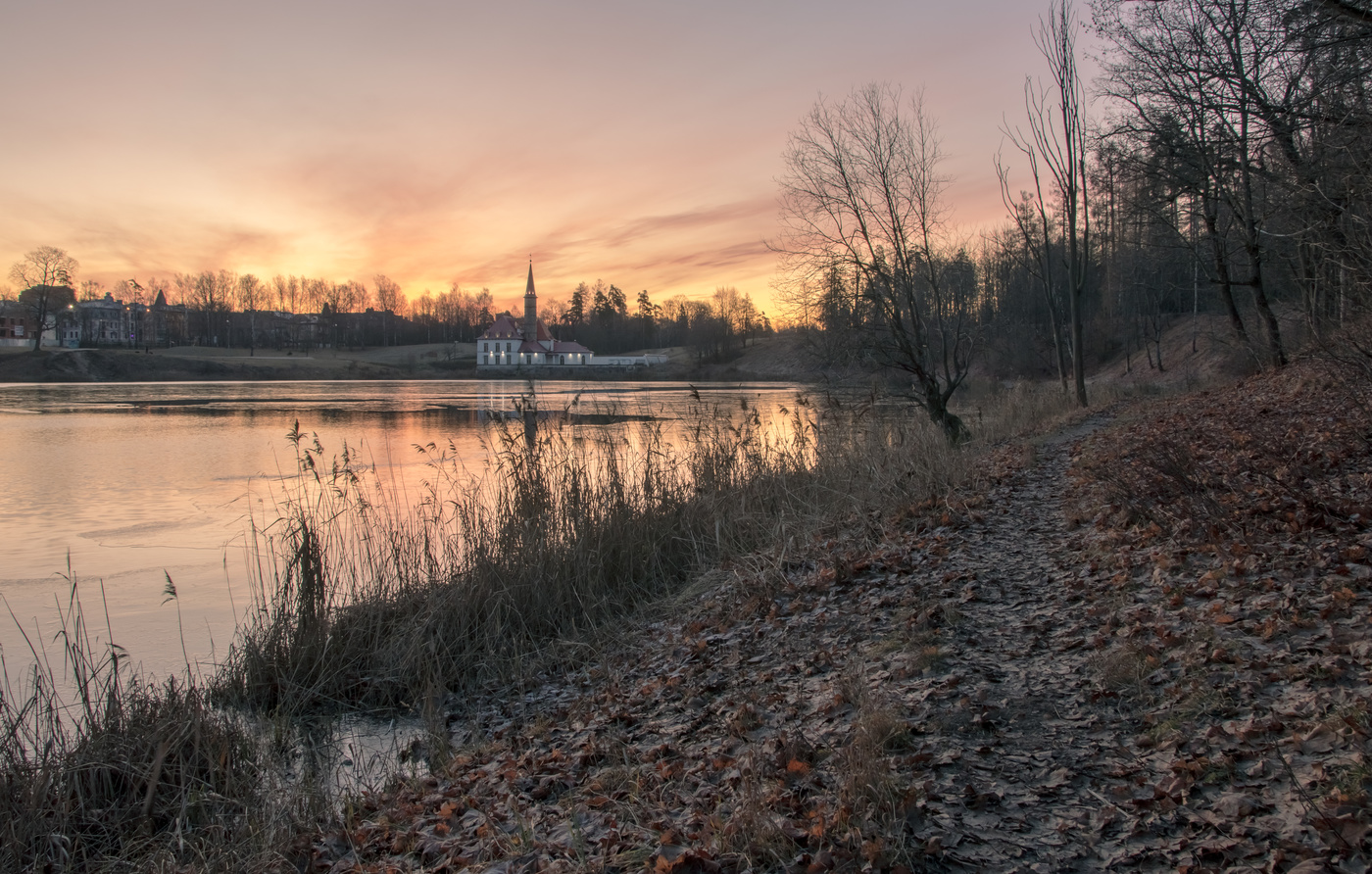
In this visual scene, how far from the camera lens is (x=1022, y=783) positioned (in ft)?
11.7

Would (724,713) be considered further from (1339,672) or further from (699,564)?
(699,564)

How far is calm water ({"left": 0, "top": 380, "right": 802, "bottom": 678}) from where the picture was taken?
8086 millimetres

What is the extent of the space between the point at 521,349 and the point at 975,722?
354 ft

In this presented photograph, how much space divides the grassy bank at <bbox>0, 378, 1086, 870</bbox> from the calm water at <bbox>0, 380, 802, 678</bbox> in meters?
0.46

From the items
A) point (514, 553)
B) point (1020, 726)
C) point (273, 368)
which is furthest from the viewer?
point (273, 368)

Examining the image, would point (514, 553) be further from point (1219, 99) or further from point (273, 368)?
point (273, 368)

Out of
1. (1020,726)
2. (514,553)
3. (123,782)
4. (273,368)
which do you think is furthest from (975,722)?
(273,368)

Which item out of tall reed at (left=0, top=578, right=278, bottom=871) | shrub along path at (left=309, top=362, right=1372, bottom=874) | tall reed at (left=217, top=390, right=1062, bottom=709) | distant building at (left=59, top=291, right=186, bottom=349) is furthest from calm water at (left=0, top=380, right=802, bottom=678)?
distant building at (left=59, top=291, right=186, bottom=349)

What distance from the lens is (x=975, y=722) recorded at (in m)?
4.16

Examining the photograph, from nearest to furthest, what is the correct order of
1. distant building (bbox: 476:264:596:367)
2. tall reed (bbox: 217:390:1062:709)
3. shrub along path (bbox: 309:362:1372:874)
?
shrub along path (bbox: 309:362:1372:874) < tall reed (bbox: 217:390:1062:709) < distant building (bbox: 476:264:596:367)

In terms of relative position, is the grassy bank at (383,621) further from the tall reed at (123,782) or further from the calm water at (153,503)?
the calm water at (153,503)

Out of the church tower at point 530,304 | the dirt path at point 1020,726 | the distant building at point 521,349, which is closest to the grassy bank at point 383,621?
the dirt path at point 1020,726

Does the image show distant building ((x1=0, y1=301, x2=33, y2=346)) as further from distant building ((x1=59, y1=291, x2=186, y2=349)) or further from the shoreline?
the shoreline

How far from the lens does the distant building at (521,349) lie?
10712 cm
